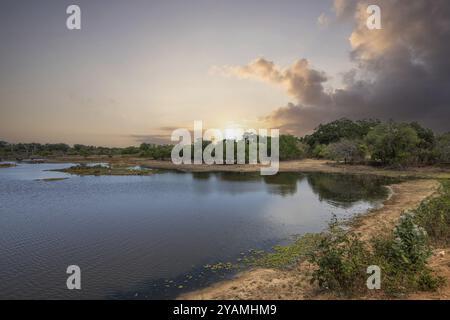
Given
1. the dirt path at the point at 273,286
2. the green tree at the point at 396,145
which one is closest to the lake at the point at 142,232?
the dirt path at the point at 273,286

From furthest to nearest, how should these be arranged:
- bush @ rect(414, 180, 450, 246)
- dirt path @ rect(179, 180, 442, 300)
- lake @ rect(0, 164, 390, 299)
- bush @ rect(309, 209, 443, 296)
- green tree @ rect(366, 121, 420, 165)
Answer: green tree @ rect(366, 121, 420, 165), bush @ rect(414, 180, 450, 246), lake @ rect(0, 164, 390, 299), dirt path @ rect(179, 180, 442, 300), bush @ rect(309, 209, 443, 296)

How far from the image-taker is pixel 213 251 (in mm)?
17219

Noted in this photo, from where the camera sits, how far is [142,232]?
21.4m

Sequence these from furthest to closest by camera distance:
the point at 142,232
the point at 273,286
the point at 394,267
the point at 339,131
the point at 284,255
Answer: the point at 339,131
the point at 142,232
the point at 284,255
the point at 273,286
the point at 394,267

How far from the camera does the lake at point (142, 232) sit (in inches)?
525

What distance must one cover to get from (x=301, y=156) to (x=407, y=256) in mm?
102741

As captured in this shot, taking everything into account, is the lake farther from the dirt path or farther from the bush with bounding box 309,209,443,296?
the bush with bounding box 309,209,443,296

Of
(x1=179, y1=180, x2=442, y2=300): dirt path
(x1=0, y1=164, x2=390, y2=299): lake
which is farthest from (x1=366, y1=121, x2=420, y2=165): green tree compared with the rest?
Answer: (x1=179, y1=180, x2=442, y2=300): dirt path

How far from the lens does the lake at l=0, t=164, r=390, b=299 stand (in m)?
13.3

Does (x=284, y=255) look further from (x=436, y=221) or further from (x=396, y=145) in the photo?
(x=396, y=145)

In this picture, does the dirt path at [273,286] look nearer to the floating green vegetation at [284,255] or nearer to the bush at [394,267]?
the bush at [394,267]

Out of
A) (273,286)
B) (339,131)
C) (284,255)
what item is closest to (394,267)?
(273,286)

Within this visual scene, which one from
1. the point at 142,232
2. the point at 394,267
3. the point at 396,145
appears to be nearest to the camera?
the point at 394,267
